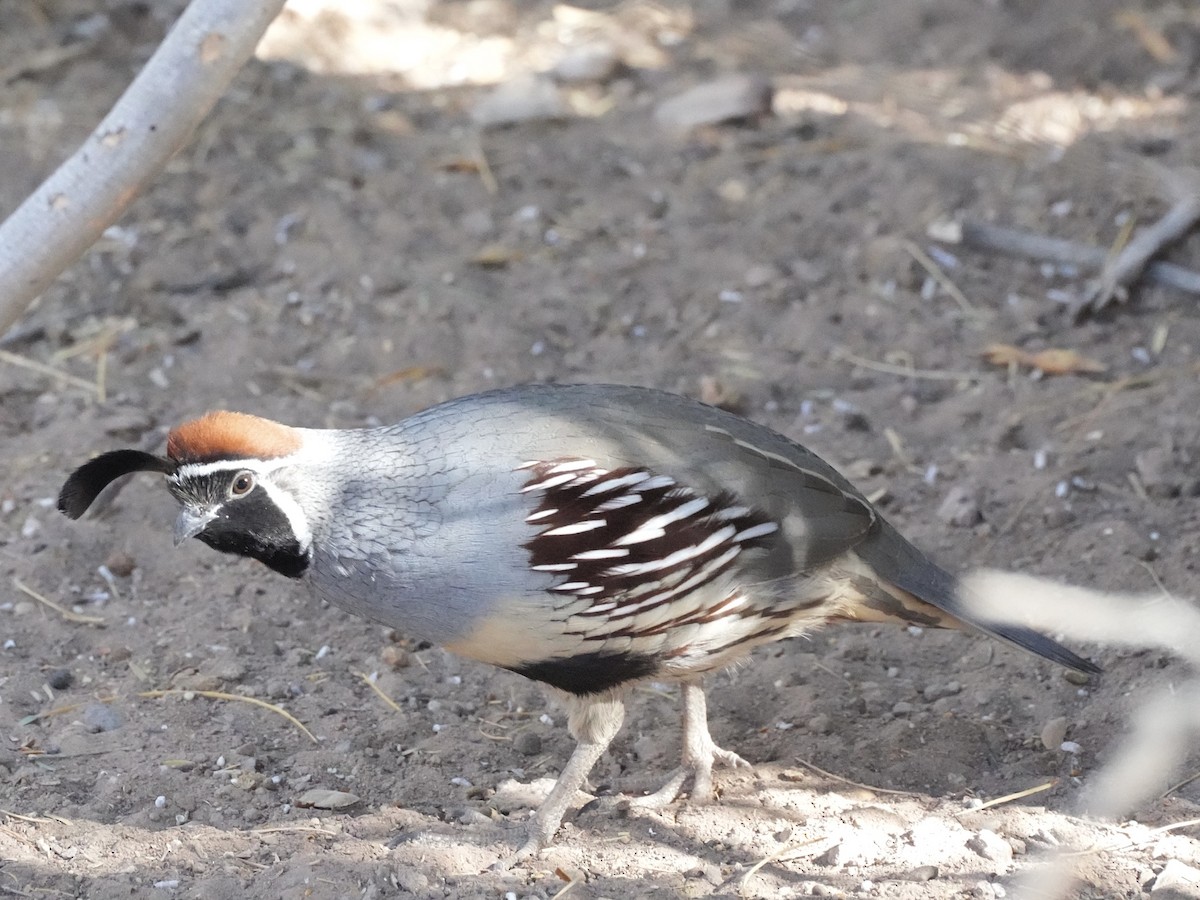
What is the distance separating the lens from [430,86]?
6699mm

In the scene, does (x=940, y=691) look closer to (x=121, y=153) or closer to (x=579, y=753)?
(x=579, y=753)

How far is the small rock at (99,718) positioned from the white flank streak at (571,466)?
134cm

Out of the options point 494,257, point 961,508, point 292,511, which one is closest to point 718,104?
point 494,257

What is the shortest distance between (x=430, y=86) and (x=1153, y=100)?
3.22 m

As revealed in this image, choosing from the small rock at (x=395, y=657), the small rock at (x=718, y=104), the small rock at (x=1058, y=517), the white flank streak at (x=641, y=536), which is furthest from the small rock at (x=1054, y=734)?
the small rock at (x=718, y=104)

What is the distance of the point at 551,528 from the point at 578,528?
0.06 meters

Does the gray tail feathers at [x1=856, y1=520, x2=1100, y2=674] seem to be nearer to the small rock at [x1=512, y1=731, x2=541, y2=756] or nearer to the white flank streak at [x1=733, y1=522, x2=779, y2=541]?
the white flank streak at [x1=733, y1=522, x2=779, y2=541]

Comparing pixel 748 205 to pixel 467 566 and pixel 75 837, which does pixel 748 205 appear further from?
pixel 75 837

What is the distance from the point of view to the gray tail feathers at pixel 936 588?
3.31 metres

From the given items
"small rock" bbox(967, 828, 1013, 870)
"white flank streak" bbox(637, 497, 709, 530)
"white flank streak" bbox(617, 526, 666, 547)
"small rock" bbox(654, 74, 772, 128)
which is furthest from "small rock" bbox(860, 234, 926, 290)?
"small rock" bbox(967, 828, 1013, 870)

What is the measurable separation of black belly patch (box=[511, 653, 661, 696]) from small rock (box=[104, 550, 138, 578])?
1.48 metres

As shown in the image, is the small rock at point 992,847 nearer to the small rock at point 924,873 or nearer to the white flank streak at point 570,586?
the small rock at point 924,873

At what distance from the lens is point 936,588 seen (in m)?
3.39

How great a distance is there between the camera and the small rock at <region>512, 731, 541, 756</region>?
3611mm
